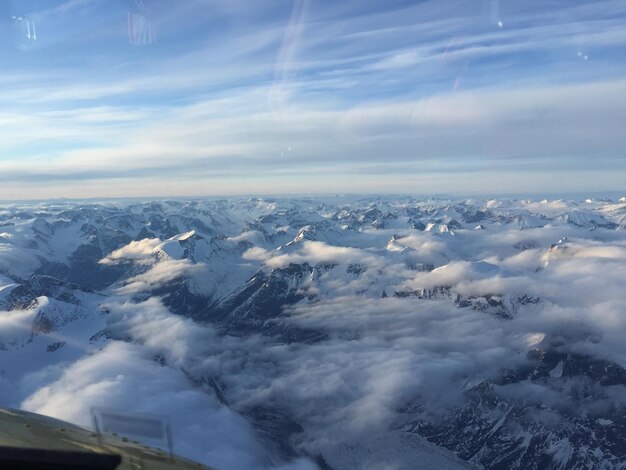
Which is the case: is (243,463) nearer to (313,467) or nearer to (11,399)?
(313,467)

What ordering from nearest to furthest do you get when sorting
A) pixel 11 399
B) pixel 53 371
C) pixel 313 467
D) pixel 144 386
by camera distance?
pixel 144 386 → pixel 11 399 → pixel 313 467 → pixel 53 371

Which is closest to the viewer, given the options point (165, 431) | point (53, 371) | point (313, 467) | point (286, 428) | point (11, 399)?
point (165, 431)

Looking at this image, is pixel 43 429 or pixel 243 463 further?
pixel 243 463

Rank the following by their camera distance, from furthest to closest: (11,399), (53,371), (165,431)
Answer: (53,371) < (11,399) < (165,431)

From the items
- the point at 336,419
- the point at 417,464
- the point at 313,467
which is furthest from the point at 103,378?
the point at 417,464

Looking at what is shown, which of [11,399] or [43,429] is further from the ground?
[43,429]

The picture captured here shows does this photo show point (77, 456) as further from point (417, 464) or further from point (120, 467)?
point (417, 464)

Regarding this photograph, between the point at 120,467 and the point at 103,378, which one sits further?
the point at 103,378

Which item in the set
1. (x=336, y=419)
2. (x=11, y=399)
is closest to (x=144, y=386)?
(x=11, y=399)

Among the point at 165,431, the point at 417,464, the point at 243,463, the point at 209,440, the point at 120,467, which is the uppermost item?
the point at 120,467
